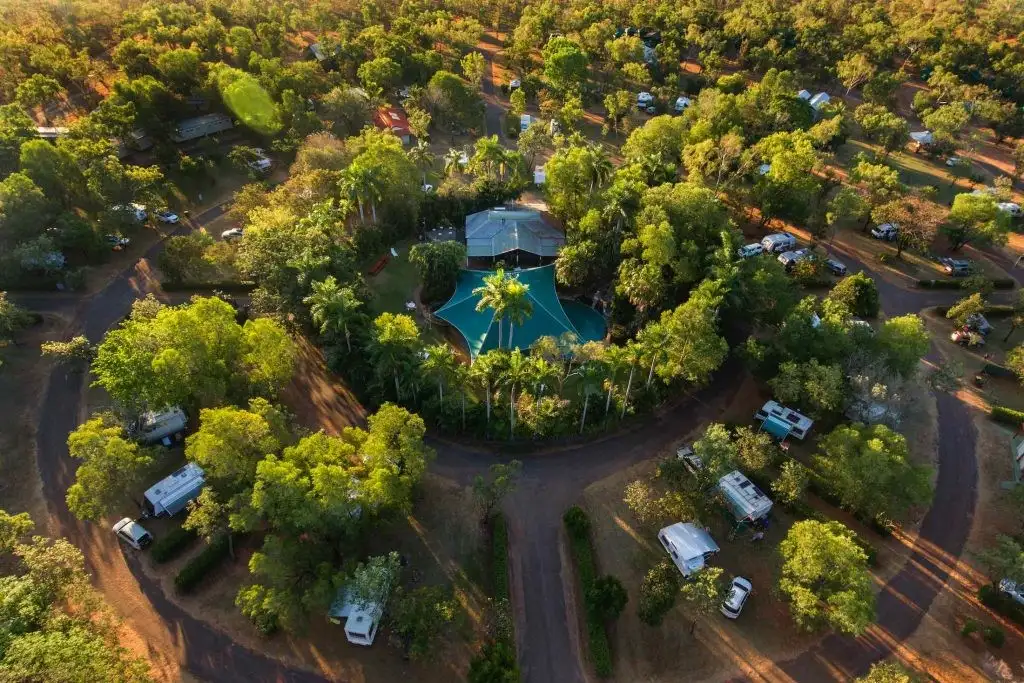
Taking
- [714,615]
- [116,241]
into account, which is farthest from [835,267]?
[116,241]

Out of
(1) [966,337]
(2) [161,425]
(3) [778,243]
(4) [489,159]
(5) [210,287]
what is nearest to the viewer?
(2) [161,425]

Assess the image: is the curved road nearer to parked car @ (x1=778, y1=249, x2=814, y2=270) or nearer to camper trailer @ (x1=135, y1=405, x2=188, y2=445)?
camper trailer @ (x1=135, y1=405, x2=188, y2=445)

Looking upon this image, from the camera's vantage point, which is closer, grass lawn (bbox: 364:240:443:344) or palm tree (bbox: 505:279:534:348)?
palm tree (bbox: 505:279:534:348)

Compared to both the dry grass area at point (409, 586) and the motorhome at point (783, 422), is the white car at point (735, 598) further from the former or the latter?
the dry grass area at point (409, 586)

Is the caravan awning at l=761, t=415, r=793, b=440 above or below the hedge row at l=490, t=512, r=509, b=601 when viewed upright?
above

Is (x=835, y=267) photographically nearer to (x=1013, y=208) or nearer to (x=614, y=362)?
(x=1013, y=208)

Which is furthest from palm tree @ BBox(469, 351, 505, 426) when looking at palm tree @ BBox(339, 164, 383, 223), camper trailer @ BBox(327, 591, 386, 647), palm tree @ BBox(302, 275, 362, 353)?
palm tree @ BBox(339, 164, 383, 223)

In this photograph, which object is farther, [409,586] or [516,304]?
[516,304]

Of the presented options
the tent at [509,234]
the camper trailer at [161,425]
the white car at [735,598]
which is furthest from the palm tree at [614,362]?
the camper trailer at [161,425]
